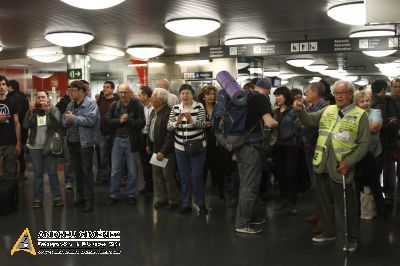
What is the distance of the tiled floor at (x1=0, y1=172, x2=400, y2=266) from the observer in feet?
12.3

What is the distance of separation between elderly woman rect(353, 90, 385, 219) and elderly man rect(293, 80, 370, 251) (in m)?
0.53

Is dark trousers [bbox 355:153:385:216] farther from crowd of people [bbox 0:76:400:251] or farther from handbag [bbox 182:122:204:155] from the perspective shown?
handbag [bbox 182:122:204:155]

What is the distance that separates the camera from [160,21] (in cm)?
823

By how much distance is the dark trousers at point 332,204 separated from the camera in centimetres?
383

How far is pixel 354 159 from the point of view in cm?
369

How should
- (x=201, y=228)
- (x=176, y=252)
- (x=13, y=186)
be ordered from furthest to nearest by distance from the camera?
(x=13, y=186) < (x=201, y=228) < (x=176, y=252)

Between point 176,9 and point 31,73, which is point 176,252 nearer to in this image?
point 176,9

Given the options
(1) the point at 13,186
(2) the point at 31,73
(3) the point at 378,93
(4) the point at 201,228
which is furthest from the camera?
(2) the point at 31,73

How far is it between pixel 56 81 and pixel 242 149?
58.5 feet

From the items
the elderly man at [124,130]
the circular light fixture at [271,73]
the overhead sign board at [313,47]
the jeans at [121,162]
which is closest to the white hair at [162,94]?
the elderly man at [124,130]

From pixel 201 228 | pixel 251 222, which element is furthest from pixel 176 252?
pixel 251 222

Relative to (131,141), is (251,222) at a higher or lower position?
lower

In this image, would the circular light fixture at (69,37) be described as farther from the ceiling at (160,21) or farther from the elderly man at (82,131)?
the elderly man at (82,131)

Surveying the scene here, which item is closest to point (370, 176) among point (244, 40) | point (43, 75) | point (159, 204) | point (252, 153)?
point (252, 153)
